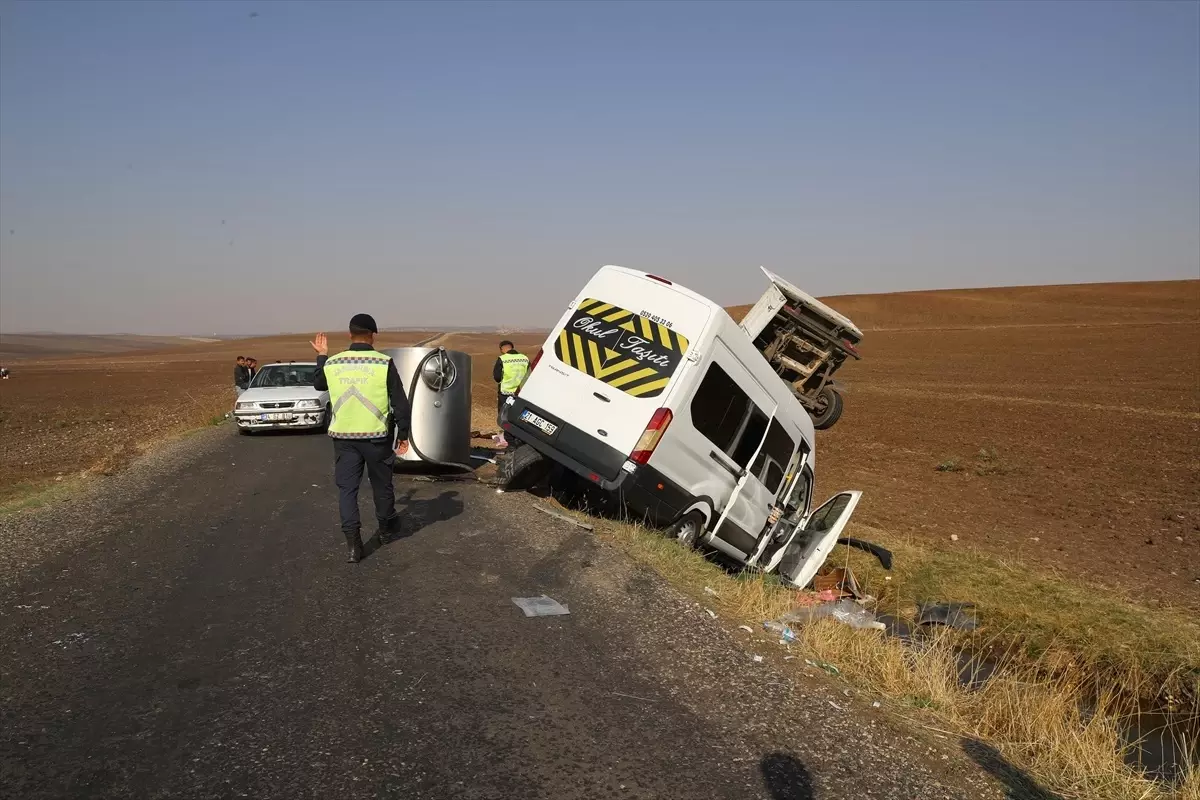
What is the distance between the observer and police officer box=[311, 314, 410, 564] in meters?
6.82

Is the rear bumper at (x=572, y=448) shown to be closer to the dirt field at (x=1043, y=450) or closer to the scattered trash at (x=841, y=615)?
the scattered trash at (x=841, y=615)

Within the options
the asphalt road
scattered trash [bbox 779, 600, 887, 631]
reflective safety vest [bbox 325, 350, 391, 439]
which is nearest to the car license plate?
the asphalt road

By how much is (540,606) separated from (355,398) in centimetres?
228

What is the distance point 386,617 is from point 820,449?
47.8 ft

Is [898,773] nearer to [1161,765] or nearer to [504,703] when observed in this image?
[504,703]

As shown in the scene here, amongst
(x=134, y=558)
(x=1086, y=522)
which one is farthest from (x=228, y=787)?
(x=1086, y=522)

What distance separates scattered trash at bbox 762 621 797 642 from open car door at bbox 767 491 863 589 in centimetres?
296

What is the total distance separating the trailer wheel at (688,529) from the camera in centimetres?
848

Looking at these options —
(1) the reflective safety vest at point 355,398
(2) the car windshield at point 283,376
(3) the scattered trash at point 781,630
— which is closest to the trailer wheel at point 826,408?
(3) the scattered trash at point 781,630

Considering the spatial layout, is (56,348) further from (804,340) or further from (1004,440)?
(804,340)

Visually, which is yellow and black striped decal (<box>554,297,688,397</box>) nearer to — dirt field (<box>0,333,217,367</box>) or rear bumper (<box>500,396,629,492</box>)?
rear bumper (<box>500,396,629,492</box>)

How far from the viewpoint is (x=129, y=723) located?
3916 mm

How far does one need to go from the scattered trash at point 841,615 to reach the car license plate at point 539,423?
301 centimetres

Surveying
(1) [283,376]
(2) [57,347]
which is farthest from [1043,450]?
(2) [57,347]
